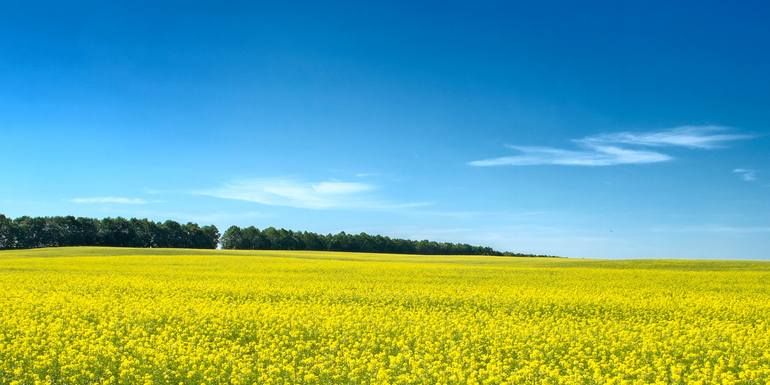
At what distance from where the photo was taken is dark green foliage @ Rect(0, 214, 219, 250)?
118000 millimetres

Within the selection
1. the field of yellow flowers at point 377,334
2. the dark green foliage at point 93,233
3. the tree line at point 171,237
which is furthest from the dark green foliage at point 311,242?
the field of yellow flowers at point 377,334

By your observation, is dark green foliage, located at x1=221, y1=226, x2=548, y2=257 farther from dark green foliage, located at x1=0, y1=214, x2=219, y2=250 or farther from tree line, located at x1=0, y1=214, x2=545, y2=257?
dark green foliage, located at x1=0, y1=214, x2=219, y2=250

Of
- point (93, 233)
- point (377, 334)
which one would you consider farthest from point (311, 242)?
point (377, 334)

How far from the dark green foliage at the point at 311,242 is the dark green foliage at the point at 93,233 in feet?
24.9

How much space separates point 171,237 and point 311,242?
27888 millimetres

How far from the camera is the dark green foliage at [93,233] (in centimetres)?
11800

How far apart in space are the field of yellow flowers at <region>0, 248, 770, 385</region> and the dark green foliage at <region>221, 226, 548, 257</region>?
3881 inches

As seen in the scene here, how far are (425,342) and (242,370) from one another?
5.14 meters

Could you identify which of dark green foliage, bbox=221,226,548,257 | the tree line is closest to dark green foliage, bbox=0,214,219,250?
the tree line

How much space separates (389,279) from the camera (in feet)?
115

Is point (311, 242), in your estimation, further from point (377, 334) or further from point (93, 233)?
point (377, 334)

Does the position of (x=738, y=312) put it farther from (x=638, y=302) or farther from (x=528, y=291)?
(x=528, y=291)

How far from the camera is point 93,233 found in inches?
4707

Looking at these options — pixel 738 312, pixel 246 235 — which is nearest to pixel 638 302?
pixel 738 312
